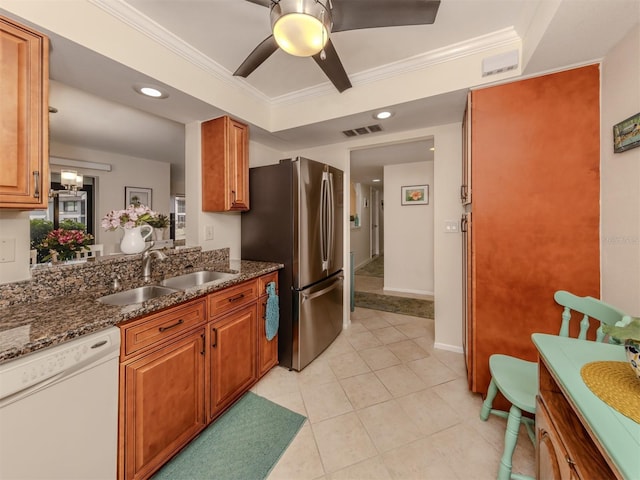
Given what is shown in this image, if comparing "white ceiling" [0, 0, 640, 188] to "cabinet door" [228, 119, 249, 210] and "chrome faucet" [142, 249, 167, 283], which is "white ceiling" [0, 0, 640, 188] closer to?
"cabinet door" [228, 119, 249, 210]

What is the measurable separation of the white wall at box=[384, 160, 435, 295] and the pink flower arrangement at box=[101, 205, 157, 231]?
4099 mm

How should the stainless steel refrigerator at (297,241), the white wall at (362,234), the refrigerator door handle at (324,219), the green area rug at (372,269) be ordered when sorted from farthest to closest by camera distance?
1. the white wall at (362,234)
2. the green area rug at (372,269)
3. the refrigerator door handle at (324,219)
4. the stainless steel refrigerator at (297,241)

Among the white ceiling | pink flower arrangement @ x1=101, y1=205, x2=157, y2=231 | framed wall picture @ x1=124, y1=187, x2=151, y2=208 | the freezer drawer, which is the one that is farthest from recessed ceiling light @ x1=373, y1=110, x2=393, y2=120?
framed wall picture @ x1=124, y1=187, x2=151, y2=208

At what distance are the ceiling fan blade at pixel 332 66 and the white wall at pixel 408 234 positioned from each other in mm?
3271

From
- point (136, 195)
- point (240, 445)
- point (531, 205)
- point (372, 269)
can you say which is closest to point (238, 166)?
point (240, 445)

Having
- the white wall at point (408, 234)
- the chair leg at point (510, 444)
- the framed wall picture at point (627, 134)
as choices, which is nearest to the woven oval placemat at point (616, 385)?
the chair leg at point (510, 444)

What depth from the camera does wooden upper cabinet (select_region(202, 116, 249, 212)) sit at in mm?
2268

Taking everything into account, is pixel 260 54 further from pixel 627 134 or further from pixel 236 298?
pixel 627 134

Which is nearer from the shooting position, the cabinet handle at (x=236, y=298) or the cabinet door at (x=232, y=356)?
the cabinet door at (x=232, y=356)

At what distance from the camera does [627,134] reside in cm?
128

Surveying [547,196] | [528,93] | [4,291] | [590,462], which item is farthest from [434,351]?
[4,291]

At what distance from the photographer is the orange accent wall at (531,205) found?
5.14 feet

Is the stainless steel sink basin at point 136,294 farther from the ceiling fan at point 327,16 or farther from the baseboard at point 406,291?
the baseboard at point 406,291

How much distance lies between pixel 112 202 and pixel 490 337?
576 centimetres
